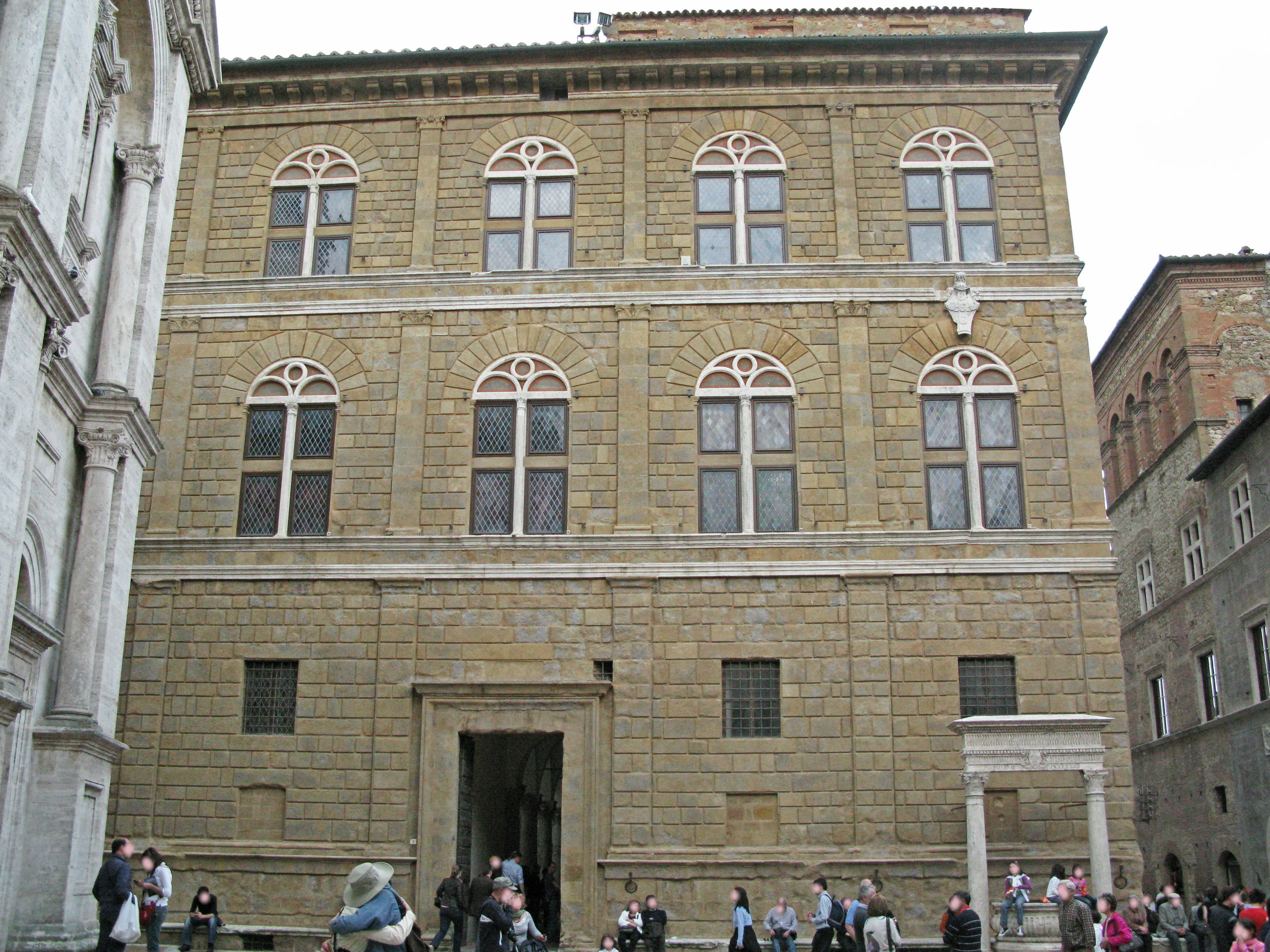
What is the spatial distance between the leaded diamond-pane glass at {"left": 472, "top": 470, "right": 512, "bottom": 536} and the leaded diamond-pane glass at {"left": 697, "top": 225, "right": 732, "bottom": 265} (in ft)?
18.4

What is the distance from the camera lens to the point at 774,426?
24109 millimetres

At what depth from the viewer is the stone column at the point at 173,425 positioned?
24.1 metres

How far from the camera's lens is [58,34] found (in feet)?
49.8

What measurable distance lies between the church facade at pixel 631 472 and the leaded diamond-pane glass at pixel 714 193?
76 millimetres

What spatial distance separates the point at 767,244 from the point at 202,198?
11164 mm

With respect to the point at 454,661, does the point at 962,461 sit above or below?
above

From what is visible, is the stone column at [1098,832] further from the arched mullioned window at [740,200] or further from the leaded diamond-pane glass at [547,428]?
the arched mullioned window at [740,200]

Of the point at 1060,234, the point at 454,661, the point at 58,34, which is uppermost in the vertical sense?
the point at 1060,234

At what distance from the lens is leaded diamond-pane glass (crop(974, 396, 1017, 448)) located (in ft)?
78.3

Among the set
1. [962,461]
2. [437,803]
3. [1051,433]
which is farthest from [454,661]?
[1051,433]

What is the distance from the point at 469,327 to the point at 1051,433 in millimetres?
10848

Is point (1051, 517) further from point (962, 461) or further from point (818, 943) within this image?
point (818, 943)

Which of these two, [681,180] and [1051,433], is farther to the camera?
[681,180]

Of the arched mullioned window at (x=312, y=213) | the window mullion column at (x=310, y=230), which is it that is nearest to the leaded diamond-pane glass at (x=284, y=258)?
the arched mullioned window at (x=312, y=213)
